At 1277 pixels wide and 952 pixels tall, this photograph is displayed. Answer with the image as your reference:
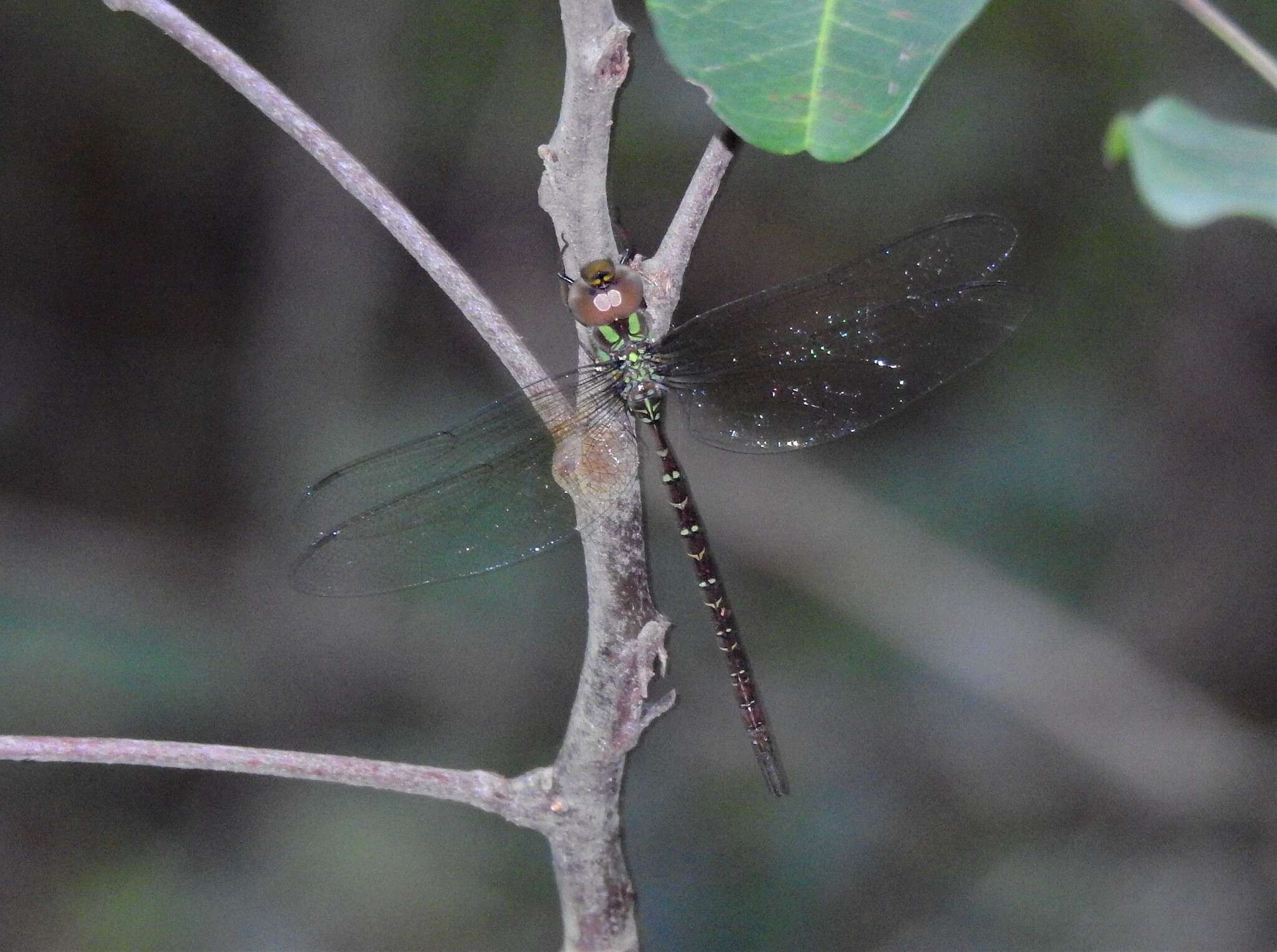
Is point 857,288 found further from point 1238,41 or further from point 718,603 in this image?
point 1238,41

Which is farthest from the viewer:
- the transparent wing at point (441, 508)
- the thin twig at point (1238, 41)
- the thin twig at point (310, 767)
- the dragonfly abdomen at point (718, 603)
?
the dragonfly abdomen at point (718, 603)

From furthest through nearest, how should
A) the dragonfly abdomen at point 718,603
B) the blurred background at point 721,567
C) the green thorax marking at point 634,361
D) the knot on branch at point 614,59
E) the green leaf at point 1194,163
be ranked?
the blurred background at point 721,567 < the dragonfly abdomen at point 718,603 < the green thorax marking at point 634,361 < the knot on branch at point 614,59 < the green leaf at point 1194,163

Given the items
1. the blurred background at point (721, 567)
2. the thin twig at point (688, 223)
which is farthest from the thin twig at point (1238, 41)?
the blurred background at point (721, 567)

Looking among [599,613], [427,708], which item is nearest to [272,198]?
[427,708]

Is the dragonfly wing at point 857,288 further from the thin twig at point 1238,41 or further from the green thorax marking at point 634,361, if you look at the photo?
the thin twig at point 1238,41

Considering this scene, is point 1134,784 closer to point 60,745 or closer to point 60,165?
point 60,745
